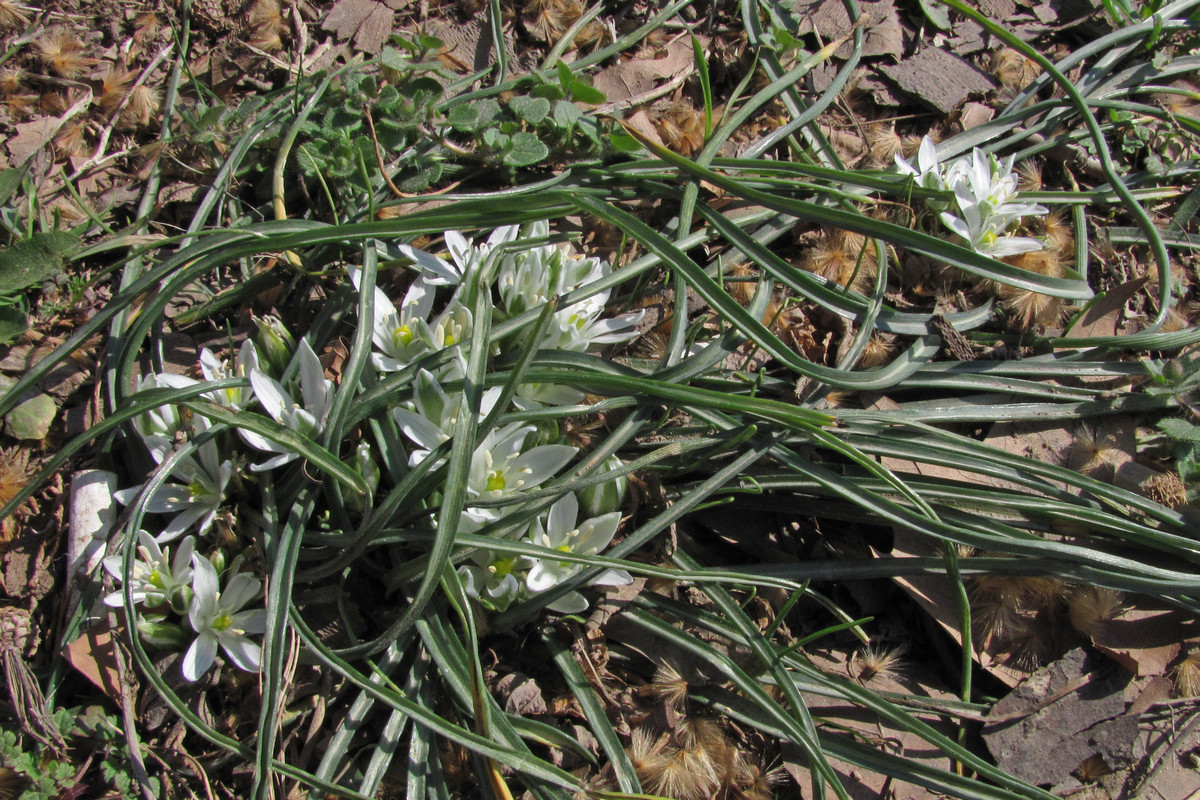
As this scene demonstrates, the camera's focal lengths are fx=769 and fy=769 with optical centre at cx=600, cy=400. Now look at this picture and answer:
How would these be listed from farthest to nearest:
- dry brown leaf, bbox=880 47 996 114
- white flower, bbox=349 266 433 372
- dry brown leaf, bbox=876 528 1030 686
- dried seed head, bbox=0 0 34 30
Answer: dry brown leaf, bbox=880 47 996 114, dried seed head, bbox=0 0 34 30, dry brown leaf, bbox=876 528 1030 686, white flower, bbox=349 266 433 372

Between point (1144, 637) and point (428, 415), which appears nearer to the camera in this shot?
point (428, 415)

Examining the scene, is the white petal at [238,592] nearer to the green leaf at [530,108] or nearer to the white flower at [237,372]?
the white flower at [237,372]

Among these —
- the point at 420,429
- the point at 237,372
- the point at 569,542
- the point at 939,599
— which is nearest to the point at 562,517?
the point at 569,542

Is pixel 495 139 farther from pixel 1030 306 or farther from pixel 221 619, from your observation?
pixel 1030 306

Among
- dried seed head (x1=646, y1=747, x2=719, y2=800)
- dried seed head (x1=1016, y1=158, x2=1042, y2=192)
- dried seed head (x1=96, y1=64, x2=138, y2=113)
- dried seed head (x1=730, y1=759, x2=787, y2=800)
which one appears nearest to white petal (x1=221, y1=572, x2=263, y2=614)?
dried seed head (x1=646, y1=747, x2=719, y2=800)

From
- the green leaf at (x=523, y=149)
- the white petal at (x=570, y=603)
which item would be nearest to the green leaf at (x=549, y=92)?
the green leaf at (x=523, y=149)

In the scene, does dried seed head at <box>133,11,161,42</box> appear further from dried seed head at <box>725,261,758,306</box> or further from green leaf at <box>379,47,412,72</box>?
dried seed head at <box>725,261,758,306</box>

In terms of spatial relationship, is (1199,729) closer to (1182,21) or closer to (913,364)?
(913,364)
